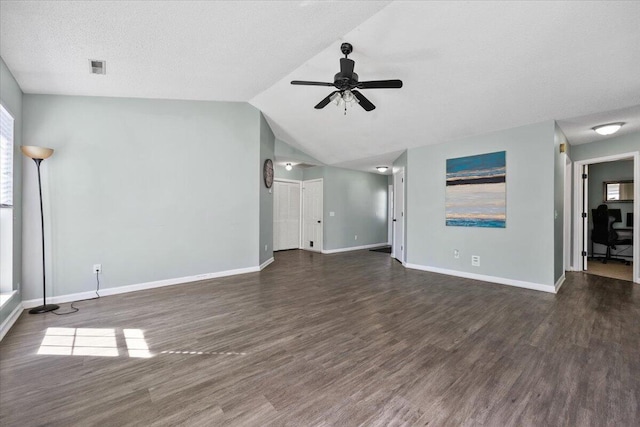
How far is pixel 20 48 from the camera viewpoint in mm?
2564

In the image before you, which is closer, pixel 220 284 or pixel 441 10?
pixel 441 10

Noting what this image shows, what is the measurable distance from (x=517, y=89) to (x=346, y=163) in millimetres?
4002

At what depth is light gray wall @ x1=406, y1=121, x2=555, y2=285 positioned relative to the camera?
3.85 m

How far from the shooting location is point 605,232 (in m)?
5.91

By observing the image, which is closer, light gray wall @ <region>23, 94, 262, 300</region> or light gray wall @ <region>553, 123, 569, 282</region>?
light gray wall @ <region>23, 94, 262, 300</region>

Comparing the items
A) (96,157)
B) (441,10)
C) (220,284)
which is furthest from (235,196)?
(441,10)

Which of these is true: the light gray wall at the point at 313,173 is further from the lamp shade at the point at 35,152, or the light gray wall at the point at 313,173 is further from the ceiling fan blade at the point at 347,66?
the lamp shade at the point at 35,152

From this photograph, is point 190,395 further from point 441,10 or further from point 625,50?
point 625,50

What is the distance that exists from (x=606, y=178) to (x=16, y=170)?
10.6 metres

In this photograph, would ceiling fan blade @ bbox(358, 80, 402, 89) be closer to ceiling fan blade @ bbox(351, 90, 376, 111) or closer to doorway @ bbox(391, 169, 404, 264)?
ceiling fan blade @ bbox(351, 90, 376, 111)

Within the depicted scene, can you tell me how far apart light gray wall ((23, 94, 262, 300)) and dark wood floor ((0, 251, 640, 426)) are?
0.65 meters

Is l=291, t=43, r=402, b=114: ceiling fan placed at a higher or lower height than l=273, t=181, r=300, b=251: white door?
higher

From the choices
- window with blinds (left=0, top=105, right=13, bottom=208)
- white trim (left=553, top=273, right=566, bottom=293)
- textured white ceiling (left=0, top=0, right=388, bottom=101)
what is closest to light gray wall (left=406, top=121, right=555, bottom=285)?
white trim (left=553, top=273, right=566, bottom=293)

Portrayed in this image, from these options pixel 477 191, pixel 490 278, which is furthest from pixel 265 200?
pixel 490 278
